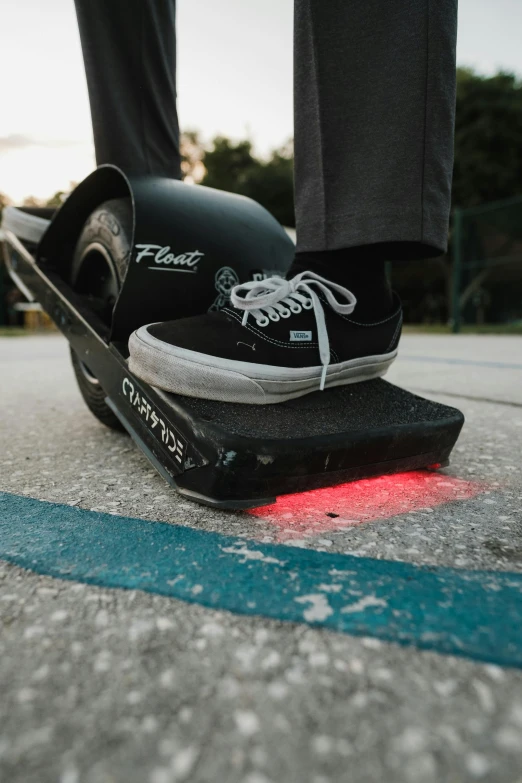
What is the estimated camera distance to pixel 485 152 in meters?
14.9

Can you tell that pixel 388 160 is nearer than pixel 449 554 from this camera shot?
No

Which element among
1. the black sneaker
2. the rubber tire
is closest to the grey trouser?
the black sneaker

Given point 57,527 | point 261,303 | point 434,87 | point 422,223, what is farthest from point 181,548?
point 434,87

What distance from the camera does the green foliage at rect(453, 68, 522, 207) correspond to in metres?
14.8

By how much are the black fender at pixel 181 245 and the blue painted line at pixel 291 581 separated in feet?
1.68

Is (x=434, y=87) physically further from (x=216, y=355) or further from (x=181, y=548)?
(x=181, y=548)

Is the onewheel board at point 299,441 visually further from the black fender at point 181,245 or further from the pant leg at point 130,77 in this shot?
the pant leg at point 130,77

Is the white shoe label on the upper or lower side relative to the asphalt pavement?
upper

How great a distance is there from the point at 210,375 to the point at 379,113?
20.3 inches

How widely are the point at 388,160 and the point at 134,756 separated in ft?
2.88

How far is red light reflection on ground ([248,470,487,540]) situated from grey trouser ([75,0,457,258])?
1.39ft

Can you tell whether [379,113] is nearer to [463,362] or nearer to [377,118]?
[377,118]

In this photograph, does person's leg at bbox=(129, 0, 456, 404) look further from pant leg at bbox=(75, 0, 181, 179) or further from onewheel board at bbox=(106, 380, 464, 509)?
pant leg at bbox=(75, 0, 181, 179)

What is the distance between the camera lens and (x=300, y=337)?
961 mm
